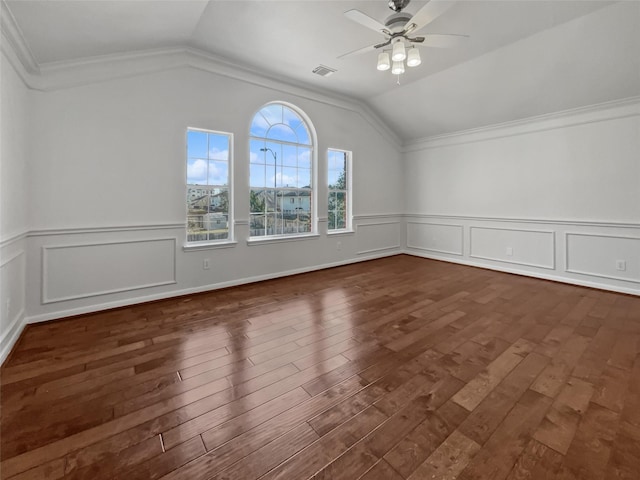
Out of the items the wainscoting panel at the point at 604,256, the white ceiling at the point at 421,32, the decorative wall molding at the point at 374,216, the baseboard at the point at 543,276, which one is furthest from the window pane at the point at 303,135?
the wainscoting panel at the point at 604,256

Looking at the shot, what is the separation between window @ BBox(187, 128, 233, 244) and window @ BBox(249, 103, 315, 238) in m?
0.39

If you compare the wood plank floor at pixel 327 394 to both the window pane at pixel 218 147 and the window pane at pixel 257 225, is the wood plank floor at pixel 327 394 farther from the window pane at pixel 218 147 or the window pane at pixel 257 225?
the window pane at pixel 218 147

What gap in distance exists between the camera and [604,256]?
13.0 ft

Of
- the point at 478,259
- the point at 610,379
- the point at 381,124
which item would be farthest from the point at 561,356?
the point at 381,124

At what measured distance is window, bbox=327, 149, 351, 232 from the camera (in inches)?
212

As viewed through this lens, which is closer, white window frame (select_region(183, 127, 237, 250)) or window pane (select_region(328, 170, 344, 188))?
white window frame (select_region(183, 127, 237, 250))

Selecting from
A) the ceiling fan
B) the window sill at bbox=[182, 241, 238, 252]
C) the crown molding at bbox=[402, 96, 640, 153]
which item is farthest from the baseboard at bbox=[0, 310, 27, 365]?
the crown molding at bbox=[402, 96, 640, 153]

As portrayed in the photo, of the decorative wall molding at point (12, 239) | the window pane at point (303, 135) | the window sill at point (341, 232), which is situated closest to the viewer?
the decorative wall molding at point (12, 239)

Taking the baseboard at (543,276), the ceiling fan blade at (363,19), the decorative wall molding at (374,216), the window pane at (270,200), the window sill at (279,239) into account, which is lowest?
the baseboard at (543,276)

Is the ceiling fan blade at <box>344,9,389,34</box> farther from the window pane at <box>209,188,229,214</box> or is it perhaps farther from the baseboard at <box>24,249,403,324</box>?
the baseboard at <box>24,249,403,324</box>

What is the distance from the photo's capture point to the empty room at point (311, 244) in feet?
4.88

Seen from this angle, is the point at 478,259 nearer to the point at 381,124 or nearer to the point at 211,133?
the point at 381,124

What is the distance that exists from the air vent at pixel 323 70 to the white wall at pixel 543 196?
2769mm

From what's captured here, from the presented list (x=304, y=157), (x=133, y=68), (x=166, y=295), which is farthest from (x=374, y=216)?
(x=133, y=68)
